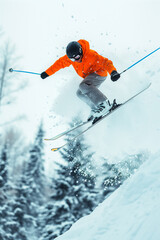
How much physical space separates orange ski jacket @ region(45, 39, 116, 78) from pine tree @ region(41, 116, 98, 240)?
4.98 metres

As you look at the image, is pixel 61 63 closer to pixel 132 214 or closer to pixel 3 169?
pixel 132 214

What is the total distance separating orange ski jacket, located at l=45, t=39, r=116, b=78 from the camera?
4.94 metres

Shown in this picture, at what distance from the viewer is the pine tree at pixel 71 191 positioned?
9.84m

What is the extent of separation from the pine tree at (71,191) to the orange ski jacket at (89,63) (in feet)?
16.3

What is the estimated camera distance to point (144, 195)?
9.67 feet

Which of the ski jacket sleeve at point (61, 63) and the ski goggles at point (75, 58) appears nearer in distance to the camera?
the ski goggles at point (75, 58)

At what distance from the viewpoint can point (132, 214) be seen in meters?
2.74

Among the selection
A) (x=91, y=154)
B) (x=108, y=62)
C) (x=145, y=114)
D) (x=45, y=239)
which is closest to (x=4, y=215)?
(x=45, y=239)

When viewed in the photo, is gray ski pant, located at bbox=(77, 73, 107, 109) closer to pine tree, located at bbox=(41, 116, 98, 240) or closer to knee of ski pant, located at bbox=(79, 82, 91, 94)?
knee of ski pant, located at bbox=(79, 82, 91, 94)

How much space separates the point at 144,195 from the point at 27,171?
518 inches

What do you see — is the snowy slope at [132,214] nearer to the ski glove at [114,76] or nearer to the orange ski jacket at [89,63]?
the ski glove at [114,76]

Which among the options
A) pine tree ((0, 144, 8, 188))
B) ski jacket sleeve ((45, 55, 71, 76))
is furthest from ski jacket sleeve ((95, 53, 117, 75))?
pine tree ((0, 144, 8, 188))

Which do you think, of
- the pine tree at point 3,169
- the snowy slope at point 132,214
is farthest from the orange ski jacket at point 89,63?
the pine tree at point 3,169

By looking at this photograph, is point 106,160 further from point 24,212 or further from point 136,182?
point 136,182
